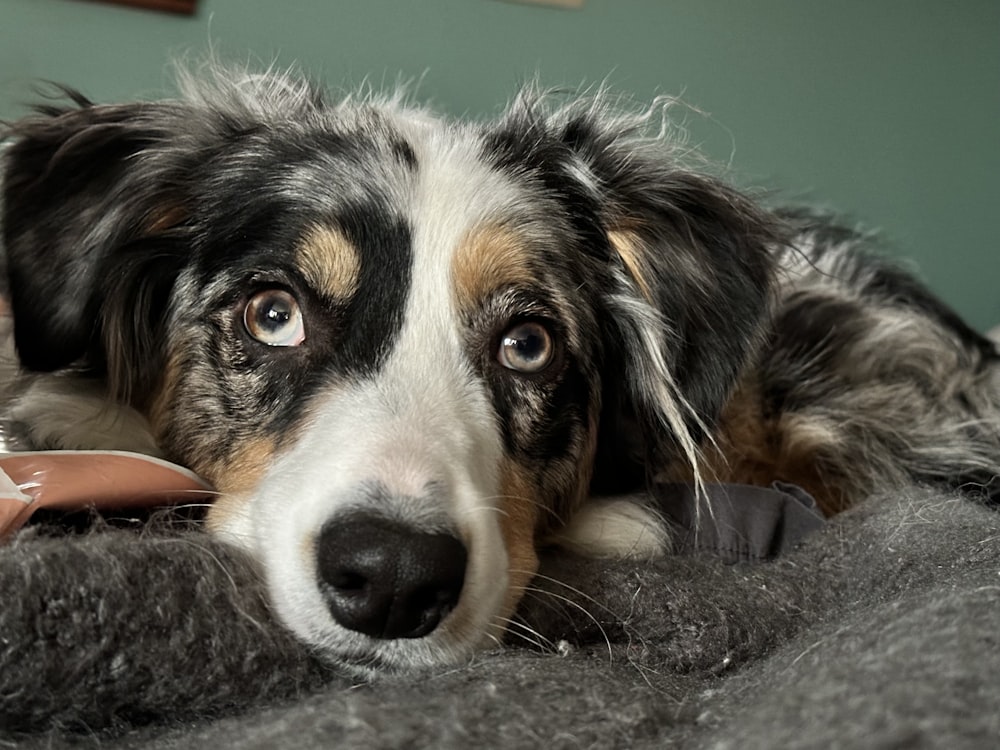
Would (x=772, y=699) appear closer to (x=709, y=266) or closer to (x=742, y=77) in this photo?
(x=709, y=266)

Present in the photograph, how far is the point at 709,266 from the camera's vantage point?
5.29 feet

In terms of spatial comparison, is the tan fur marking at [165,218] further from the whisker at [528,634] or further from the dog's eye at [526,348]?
the whisker at [528,634]

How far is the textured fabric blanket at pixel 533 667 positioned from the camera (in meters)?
0.75

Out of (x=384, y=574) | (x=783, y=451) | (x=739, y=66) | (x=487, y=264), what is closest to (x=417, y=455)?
(x=384, y=574)

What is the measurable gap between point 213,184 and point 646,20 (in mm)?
2469

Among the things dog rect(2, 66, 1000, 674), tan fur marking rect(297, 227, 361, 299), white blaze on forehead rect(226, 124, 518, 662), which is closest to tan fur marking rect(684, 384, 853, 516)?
dog rect(2, 66, 1000, 674)

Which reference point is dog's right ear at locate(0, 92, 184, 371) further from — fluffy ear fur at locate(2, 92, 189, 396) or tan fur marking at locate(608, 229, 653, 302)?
tan fur marking at locate(608, 229, 653, 302)

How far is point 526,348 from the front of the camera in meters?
1.42

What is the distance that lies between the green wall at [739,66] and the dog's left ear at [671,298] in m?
A: 1.45

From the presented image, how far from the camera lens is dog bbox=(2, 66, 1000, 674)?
3.55 feet

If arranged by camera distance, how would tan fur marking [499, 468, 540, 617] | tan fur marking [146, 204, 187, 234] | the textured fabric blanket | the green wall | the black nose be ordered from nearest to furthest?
the textured fabric blanket → the black nose → tan fur marking [499, 468, 540, 617] → tan fur marking [146, 204, 187, 234] → the green wall

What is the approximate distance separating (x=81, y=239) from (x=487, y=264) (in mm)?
582

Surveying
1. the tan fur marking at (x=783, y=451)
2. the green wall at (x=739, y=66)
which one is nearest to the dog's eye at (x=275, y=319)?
the tan fur marking at (x=783, y=451)

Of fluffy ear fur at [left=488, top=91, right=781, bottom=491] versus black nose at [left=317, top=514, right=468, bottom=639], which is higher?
fluffy ear fur at [left=488, top=91, right=781, bottom=491]
